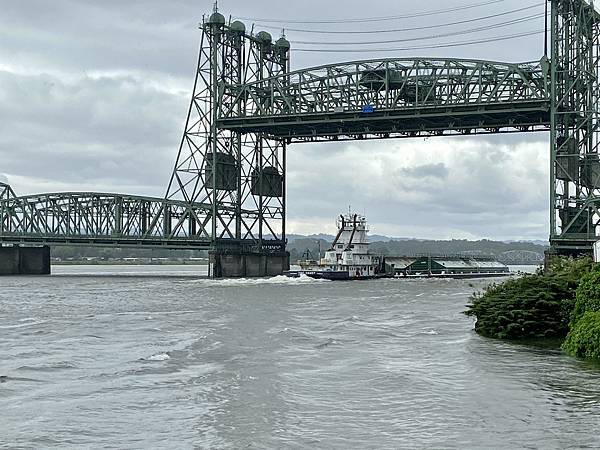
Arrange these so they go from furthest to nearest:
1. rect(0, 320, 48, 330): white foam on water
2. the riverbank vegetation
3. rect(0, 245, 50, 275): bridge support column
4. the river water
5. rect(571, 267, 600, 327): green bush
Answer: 1. rect(0, 245, 50, 275): bridge support column
2. rect(0, 320, 48, 330): white foam on water
3. the riverbank vegetation
4. rect(571, 267, 600, 327): green bush
5. the river water

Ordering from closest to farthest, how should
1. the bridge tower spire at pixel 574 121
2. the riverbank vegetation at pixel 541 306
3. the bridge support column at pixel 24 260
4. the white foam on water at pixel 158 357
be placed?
the white foam on water at pixel 158 357
the riverbank vegetation at pixel 541 306
the bridge tower spire at pixel 574 121
the bridge support column at pixel 24 260

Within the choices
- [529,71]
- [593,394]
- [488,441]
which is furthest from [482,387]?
[529,71]

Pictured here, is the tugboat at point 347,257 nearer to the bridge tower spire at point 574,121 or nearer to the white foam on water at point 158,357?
the bridge tower spire at point 574,121

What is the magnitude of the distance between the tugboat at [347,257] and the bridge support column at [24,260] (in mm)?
39338

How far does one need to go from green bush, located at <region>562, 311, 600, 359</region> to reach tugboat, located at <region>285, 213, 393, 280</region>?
227 feet

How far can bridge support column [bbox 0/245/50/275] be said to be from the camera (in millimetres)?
118625

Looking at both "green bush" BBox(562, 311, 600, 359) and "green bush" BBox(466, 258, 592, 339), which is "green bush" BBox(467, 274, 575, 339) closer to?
"green bush" BBox(466, 258, 592, 339)

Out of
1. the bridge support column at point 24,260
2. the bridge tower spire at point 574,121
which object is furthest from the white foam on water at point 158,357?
the bridge support column at point 24,260

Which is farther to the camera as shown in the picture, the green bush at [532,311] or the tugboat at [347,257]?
the tugboat at [347,257]

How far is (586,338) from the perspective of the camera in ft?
92.8

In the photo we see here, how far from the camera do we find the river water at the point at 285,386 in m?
18.4

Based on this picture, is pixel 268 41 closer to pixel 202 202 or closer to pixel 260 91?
pixel 260 91

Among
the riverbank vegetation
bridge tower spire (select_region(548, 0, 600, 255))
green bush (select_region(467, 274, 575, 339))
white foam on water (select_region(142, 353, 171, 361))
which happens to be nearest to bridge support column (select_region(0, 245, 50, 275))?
bridge tower spire (select_region(548, 0, 600, 255))

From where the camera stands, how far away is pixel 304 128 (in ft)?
317
